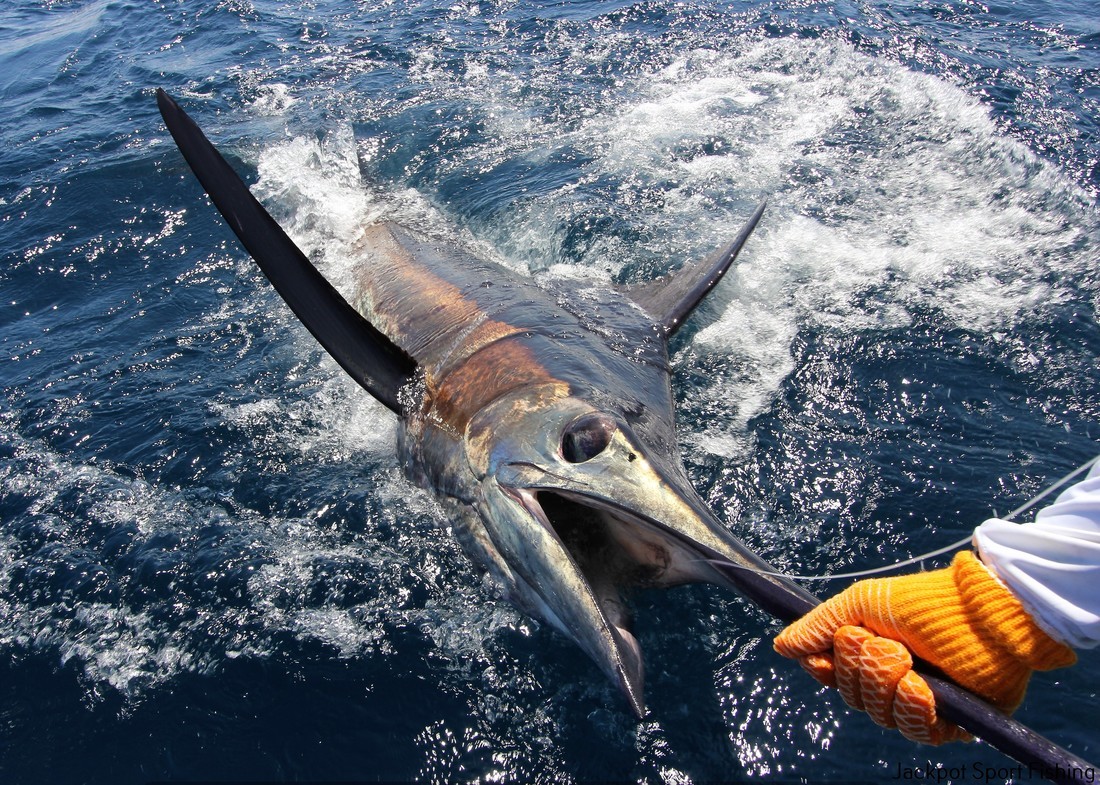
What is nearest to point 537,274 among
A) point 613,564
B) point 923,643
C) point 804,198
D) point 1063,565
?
point 804,198

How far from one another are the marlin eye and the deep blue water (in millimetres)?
996

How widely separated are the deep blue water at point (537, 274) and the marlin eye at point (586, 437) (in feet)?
3.27

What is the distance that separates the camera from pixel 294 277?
159 inches

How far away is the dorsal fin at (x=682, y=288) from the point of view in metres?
5.50

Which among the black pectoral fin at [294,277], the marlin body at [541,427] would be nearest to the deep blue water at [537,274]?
the marlin body at [541,427]

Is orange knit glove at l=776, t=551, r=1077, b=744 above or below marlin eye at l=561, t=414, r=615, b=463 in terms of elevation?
above

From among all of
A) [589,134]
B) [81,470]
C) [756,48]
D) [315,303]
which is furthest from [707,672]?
[756,48]

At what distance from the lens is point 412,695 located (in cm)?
357

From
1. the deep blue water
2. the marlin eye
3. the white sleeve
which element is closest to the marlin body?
the marlin eye

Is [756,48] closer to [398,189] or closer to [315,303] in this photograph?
[398,189]

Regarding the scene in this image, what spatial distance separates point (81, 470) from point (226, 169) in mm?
2464

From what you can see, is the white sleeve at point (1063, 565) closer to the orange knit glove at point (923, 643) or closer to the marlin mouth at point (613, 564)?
the orange knit glove at point (923, 643)

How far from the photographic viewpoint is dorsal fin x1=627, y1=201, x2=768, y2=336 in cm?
550

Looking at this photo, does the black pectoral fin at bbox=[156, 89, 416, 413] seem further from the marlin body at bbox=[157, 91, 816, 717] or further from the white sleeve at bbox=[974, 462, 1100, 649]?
the white sleeve at bbox=[974, 462, 1100, 649]
